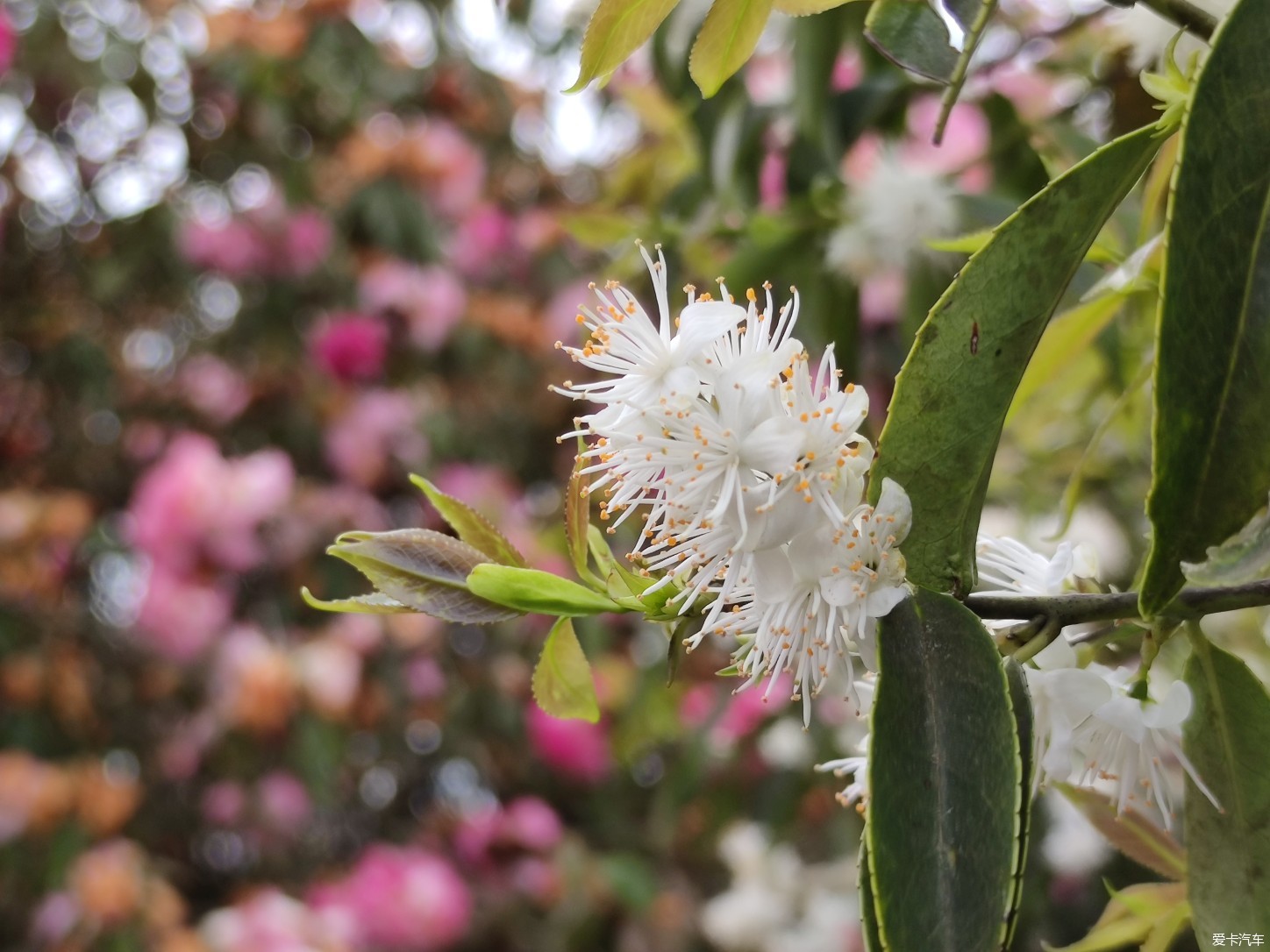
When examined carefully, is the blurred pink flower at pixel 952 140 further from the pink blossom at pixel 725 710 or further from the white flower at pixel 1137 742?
the white flower at pixel 1137 742

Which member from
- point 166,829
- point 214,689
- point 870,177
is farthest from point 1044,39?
point 166,829

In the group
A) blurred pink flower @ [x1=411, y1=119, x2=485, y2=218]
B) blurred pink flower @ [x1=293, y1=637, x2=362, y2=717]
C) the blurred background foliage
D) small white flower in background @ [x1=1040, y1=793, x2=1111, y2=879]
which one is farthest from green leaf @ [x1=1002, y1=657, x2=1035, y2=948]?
blurred pink flower @ [x1=411, y1=119, x2=485, y2=218]

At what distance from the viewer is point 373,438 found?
1451mm

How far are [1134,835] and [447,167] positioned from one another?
4.37ft

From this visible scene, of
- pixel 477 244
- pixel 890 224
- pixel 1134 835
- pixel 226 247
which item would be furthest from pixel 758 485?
pixel 477 244

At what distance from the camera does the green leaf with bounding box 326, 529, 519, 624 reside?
0.37 metres

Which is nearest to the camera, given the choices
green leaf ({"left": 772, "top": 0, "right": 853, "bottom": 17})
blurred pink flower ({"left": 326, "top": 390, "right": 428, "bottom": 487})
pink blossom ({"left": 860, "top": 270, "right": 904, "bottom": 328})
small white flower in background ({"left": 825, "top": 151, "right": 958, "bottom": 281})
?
green leaf ({"left": 772, "top": 0, "right": 853, "bottom": 17})

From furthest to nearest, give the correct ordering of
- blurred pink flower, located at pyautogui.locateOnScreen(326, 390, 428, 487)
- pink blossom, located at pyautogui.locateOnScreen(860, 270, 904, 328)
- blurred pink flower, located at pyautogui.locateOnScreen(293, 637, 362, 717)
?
blurred pink flower, located at pyautogui.locateOnScreen(326, 390, 428, 487), blurred pink flower, located at pyautogui.locateOnScreen(293, 637, 362, 717), pink blossom, located at pyautogui.locateOnScreen(860, 270, 904, 328)

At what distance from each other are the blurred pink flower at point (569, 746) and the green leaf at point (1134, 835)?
3.18 feet

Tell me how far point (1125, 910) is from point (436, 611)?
0.33m

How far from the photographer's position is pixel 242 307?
5.00 feet

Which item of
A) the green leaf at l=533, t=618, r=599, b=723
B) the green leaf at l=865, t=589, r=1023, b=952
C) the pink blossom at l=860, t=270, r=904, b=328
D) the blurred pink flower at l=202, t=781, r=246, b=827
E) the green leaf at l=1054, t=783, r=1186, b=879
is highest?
the green leaf at l=865, t=589, r=1023, b=952

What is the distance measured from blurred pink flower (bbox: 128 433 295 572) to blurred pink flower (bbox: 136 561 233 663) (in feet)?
0.05

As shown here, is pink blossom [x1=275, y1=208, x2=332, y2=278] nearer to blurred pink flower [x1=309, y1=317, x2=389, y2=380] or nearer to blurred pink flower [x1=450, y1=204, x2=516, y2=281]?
blurred pink flower [x1=309, y1=317, x2=389, y2=380]
